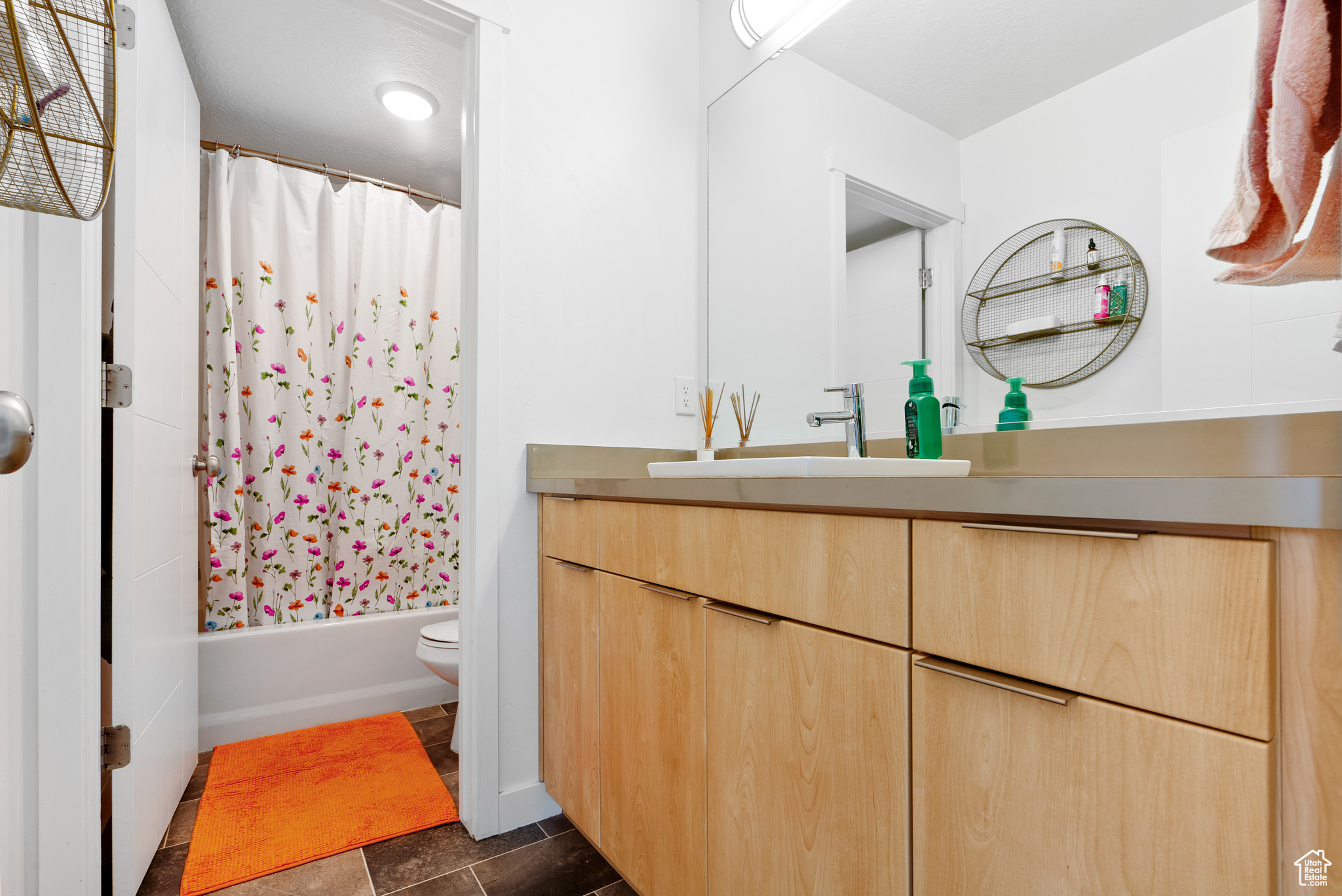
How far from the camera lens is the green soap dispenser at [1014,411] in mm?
1126

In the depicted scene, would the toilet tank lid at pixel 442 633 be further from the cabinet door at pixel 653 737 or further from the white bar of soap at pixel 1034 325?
the white bar of soap at pixel 1034 325

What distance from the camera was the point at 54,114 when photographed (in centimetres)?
76

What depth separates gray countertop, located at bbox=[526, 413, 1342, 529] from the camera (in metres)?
0.47

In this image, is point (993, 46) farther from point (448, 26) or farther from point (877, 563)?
point (448, 26)

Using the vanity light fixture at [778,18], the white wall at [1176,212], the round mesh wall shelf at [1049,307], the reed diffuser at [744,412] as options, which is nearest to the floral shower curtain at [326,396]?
the reed diffuser at [744,412]

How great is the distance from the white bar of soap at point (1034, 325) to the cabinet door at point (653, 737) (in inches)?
29.3

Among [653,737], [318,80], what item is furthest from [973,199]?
[318,80]

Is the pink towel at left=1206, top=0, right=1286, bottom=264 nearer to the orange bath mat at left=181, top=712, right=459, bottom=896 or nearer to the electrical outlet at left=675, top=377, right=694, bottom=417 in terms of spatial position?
the electrical outlet at left=675, top=377, right=694, bottom=417

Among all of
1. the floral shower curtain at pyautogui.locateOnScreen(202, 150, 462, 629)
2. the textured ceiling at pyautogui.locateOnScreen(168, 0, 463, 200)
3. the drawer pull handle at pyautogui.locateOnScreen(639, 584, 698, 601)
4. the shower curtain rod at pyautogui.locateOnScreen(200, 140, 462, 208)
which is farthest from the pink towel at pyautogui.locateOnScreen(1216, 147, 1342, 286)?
the shower curtain rod at pyautogui.locateOnScreen(200, 140, 462, 208)

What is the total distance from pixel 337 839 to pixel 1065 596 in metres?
1.61

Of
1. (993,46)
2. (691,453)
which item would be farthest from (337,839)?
(993,46)

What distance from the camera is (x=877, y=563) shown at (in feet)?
2.46

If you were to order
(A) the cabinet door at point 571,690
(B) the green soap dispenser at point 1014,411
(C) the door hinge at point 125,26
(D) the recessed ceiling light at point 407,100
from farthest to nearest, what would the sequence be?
(D) the recessed ceiling light at point 407,100, (A) the cabinet door at point 571,690, (C) the door hinge at point 125,26, (B) the green soap dispenser at point 1014,411

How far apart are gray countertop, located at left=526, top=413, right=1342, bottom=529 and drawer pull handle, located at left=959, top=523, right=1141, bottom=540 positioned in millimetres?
12
